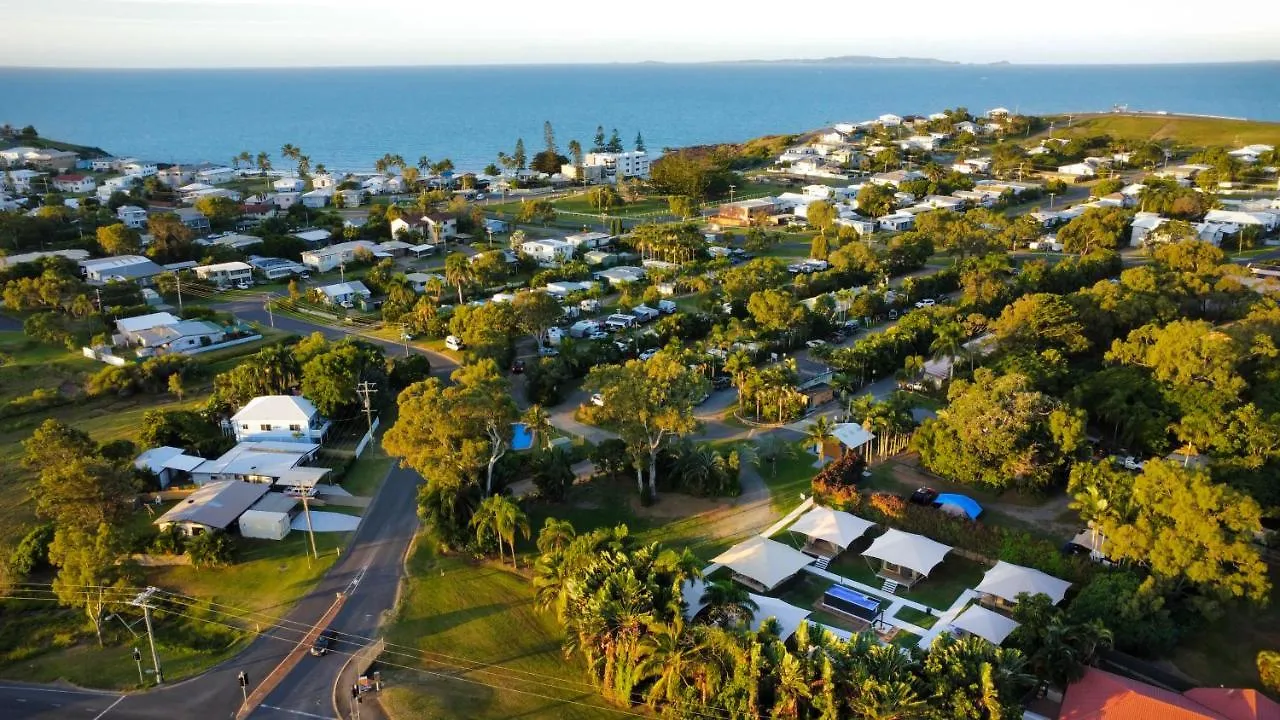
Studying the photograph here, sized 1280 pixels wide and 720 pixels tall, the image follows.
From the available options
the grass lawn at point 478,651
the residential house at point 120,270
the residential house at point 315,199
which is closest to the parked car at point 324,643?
the grass lawn at point 478,651

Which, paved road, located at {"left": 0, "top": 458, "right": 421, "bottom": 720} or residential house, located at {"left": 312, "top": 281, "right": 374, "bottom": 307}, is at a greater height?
residential house, located at {"left": 312, "top": 281, "right": 374, "bottom": 307}

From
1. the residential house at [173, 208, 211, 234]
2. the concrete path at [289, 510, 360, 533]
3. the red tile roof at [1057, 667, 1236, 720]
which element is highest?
the residential house at [173, 208, 211, 234]

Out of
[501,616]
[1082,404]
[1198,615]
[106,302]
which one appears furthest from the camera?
[106,302]

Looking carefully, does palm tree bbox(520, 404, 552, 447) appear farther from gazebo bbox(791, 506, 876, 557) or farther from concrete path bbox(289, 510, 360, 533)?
gazebo bbox(791, 506, 876, 557)

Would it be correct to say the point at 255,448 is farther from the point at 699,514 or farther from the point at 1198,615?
the point at 1198,615

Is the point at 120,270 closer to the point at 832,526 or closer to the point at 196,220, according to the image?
the point at 196,220

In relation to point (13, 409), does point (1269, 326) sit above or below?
above

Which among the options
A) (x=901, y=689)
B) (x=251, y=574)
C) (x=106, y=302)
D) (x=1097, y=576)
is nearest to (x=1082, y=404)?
(x=1097, y=576)

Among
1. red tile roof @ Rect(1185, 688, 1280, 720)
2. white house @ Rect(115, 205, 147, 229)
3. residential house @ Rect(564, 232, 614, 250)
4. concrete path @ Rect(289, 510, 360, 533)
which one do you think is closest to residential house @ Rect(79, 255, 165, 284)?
white house @ Rect(115, 205, 147, 229)
